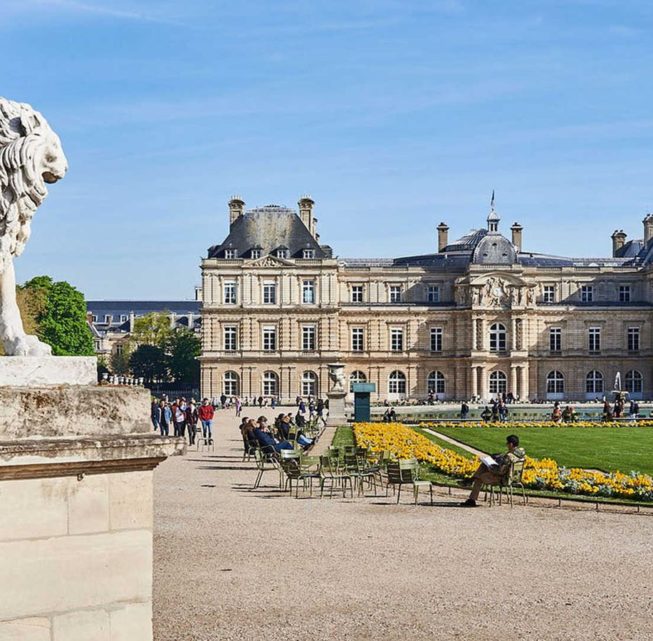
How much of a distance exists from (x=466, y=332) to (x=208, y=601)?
62731 millimetres

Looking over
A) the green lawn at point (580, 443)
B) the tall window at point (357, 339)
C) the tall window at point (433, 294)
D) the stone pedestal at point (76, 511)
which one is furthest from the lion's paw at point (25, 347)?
the tall window at point (433, 294)

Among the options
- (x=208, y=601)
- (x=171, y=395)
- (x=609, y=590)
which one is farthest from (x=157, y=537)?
(x=171, y=395)

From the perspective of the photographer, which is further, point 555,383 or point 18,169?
point 555,383

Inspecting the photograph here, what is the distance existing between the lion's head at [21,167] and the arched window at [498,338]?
66445mm

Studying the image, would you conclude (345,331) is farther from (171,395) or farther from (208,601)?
(208,601)

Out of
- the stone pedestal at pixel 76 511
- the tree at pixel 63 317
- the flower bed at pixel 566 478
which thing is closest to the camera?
the stone pedestal at pixel 76 511

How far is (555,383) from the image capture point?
2788 inches

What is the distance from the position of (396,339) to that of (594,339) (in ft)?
44.9

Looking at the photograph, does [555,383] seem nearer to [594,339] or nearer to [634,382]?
[594,339]

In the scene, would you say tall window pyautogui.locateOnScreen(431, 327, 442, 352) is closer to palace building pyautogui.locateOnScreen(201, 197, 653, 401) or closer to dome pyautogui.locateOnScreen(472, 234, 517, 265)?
palace building pyautogui.locateOnScreen(201, 197, 653, 401)

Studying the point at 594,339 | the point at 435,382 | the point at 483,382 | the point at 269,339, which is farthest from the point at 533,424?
the point at 594,339

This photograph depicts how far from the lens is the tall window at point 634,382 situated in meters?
70.7

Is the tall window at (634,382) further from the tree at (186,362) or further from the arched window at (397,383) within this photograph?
the tree at (186,362)

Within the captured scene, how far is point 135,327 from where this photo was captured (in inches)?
3780
